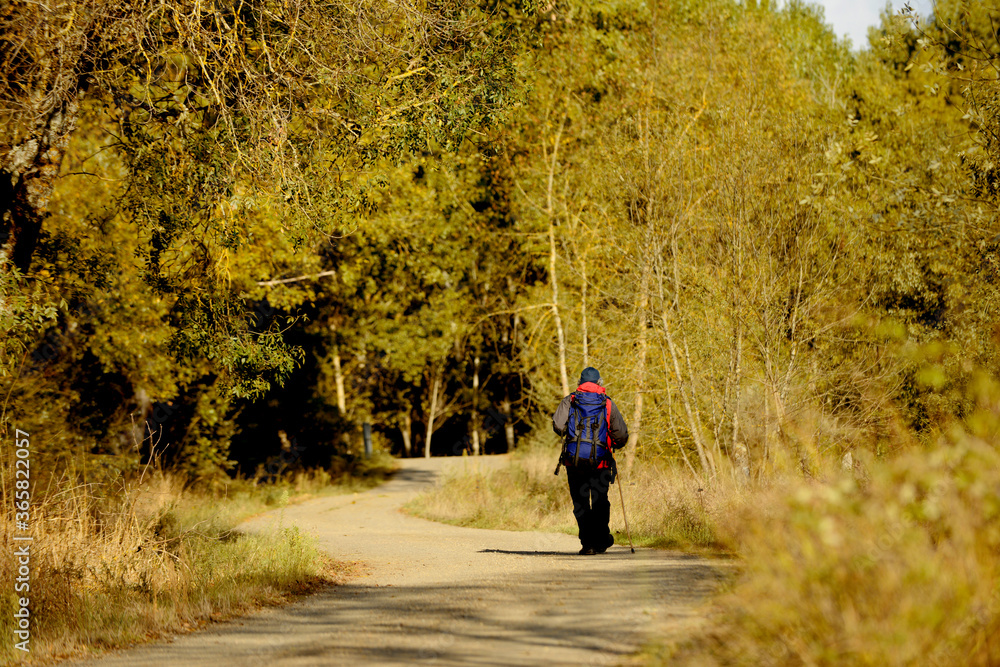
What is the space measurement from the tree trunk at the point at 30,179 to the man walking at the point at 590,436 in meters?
6.26

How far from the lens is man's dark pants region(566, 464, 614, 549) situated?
9.98m

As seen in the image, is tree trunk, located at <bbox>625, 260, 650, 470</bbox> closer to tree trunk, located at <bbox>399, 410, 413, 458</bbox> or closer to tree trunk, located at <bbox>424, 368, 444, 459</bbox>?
tree trunk, located at <bbox>424, 368, 444, 459</bbox>

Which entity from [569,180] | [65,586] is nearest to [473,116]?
[65,586]

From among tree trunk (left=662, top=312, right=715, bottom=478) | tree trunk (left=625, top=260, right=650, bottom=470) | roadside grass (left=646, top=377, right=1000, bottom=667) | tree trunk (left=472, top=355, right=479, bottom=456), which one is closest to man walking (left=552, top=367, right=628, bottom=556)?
tree trunk (left=662, top=312, right=715, bottom=478)

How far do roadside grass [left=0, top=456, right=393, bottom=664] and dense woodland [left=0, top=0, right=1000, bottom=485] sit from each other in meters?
1.86

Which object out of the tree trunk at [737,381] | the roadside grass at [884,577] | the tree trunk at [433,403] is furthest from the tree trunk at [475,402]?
the roadside grass at [884,577]

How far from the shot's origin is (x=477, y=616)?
6.63 m

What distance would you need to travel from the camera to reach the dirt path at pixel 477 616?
18.5 ft

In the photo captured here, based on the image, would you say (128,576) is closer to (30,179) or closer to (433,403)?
(30,179)

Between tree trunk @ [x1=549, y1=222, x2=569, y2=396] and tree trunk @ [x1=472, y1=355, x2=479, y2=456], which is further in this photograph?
tree trunk @ [x1=472, y1=355, x2=479, y2=456]

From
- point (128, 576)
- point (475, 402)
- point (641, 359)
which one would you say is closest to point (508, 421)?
point (475, 402)

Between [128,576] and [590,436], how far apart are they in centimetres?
477

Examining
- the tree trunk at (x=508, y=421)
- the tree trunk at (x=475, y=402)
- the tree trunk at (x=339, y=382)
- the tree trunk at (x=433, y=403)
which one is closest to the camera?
the tree trunk at (x=339, y=382)

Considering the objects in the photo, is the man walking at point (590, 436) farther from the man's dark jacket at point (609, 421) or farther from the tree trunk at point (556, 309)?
the tree trunk at point (556, 309)
